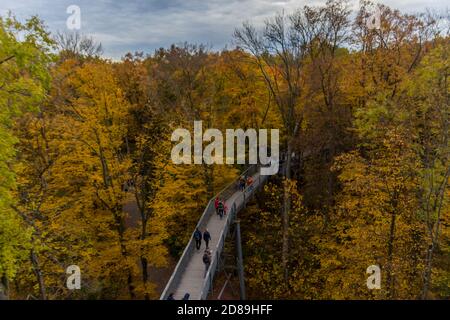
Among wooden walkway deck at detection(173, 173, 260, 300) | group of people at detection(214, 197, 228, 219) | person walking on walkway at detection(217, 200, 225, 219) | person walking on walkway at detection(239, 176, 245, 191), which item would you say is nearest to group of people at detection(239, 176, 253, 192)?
person walking on walkway at detection(239, 176, 245, 191)

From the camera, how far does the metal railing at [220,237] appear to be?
16.0m

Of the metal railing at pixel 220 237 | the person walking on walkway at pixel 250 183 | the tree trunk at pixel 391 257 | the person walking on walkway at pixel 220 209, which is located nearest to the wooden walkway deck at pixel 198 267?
the metal railing at pixel 220 237

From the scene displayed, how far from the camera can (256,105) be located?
3142 cm

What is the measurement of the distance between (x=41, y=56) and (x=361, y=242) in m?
16.3

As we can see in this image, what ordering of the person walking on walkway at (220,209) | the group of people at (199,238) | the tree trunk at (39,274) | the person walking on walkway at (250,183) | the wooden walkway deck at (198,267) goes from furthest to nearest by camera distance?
the person walking on walkway at (250,183), the person walking on walkway at (220,209), the group of people at (199,238), the wooden walkway deck at (198,267), the tree trunk at (39,274)

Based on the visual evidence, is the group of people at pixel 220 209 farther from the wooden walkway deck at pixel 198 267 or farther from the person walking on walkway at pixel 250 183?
the person walking on walkway at pixel 250 183

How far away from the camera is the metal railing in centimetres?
1596

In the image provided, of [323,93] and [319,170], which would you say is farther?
[319,170]

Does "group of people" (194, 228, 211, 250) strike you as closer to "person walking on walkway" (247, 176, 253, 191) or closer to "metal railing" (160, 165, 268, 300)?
"metal railing" (160, 165, 268, 300)

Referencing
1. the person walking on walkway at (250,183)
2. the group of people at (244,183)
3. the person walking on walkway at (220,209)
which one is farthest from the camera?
the person walking on walkway at (250,183)

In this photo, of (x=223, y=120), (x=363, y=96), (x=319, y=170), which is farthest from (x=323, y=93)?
(x=223, y=120)

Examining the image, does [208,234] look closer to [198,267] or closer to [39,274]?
[198,267]

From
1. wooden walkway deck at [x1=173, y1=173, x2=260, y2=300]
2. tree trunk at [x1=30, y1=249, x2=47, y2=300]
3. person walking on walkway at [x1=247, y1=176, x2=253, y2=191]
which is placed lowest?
wooden walkway deck at [x1=173, y1=173, x2=260, y2=300]
